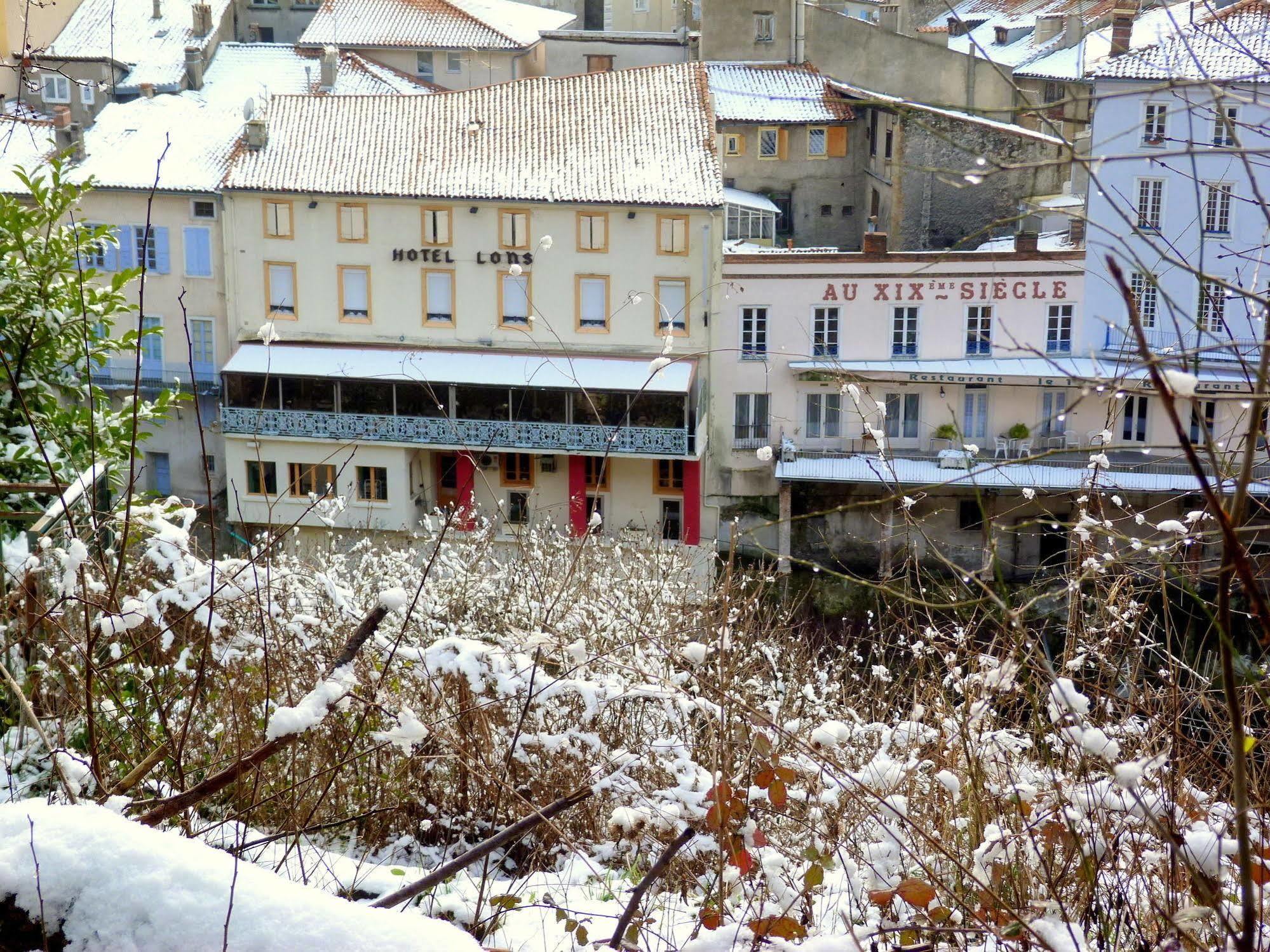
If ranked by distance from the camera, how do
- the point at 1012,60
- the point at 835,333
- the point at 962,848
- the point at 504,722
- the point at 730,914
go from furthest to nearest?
the point at 1012,60 → the point at 835,333 → the point at 504,722 → the point at 962,848 → the point at 730,914

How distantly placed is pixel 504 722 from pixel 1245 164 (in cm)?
377

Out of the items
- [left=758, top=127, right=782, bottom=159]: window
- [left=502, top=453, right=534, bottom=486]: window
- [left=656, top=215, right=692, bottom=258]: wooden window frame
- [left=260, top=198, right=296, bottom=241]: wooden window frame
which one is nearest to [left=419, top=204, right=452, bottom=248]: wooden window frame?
[left=260, top=198, right=296, bottom=241]: wooden window frame

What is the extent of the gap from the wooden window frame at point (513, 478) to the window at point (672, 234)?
185 inches

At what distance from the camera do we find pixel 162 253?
29.1m

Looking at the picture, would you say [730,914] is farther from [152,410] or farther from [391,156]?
[391,156]

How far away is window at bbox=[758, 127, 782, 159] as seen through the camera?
3441cm

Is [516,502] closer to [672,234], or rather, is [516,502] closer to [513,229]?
[513,229]

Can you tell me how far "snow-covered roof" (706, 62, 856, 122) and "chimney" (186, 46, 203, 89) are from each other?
11499 millimetres

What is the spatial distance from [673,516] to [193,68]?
15440mm

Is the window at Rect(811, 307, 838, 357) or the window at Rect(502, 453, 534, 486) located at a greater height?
the window at Rect(811, 307, 838, 357)

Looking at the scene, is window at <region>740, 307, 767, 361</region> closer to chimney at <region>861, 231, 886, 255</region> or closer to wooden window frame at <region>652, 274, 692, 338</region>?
wooden window frame at <region>652, 274, 692, 338</region>

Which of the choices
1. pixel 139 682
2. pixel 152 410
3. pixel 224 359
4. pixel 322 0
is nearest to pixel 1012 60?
pixel 322 0

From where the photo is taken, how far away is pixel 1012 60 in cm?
4031

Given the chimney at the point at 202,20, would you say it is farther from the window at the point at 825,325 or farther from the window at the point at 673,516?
the window at the point at 825,325
